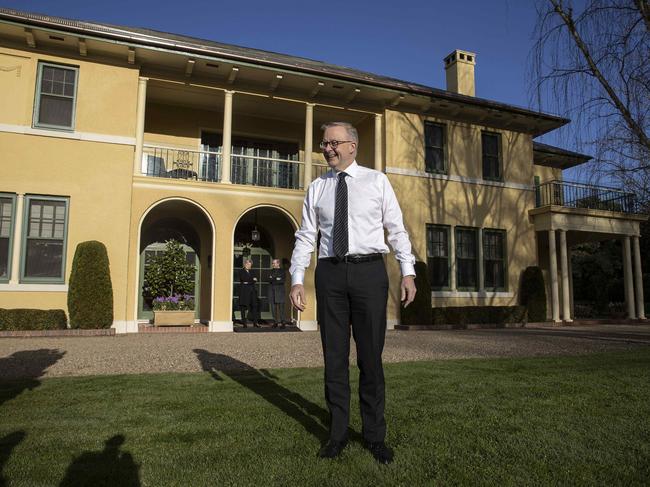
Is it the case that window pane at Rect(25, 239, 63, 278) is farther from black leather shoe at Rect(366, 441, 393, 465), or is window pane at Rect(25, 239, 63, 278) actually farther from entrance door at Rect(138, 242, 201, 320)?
black leather shoe at Rect(366, 441, 393, 465)

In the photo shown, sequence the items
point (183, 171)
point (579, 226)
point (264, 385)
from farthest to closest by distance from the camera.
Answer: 1. point (579, 226)
2. point (183, 171)
3. point (264, 385)

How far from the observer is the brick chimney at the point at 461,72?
58.7ft

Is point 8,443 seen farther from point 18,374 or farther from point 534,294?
point 534,294

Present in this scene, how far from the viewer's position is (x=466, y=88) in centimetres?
1791

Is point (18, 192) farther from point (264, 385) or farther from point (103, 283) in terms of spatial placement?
point (264, 385)

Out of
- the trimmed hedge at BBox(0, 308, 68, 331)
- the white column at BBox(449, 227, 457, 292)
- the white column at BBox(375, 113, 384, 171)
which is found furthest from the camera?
the white column at BBox(449, 227, 457, 292)

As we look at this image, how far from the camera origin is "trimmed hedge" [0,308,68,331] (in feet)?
31.8

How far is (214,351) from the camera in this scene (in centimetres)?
755

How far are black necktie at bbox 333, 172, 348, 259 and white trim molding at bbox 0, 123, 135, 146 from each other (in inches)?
397

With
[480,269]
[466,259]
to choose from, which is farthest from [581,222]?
[466,259]

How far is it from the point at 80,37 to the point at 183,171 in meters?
4.13

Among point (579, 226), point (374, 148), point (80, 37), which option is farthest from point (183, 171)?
point (579, 226)

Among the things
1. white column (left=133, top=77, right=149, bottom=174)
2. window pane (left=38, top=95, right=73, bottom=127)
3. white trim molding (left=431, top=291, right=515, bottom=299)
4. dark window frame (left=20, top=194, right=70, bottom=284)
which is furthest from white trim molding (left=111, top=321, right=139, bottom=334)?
white trim molding (left=431, top=291, right=515, bottom=299)

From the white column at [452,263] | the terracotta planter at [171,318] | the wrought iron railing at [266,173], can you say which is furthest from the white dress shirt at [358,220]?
the white column at [452,263]
